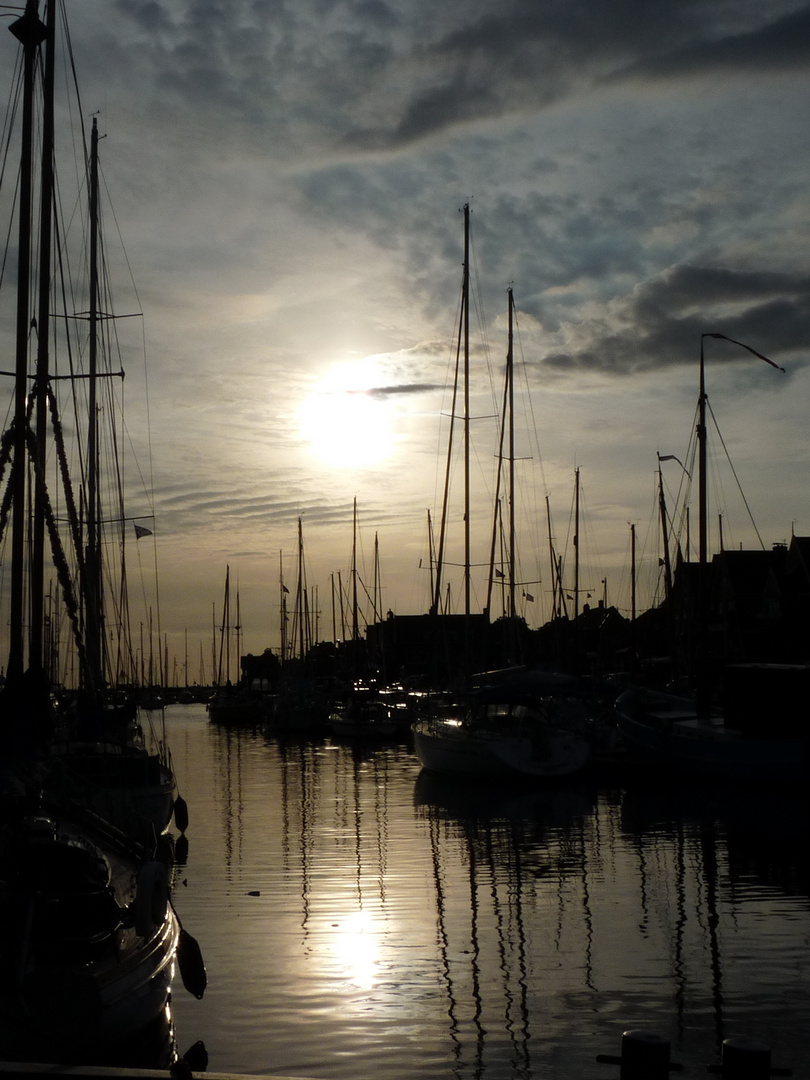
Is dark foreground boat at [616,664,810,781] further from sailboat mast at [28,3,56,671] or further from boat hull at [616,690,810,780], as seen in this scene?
sailboat mast at [28,3,56,671]

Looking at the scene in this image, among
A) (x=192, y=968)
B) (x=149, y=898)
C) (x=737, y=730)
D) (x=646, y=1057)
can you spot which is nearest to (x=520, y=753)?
(x=737, y=730)

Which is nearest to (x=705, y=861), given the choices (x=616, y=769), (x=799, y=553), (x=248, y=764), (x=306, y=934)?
(x=306, y=934)

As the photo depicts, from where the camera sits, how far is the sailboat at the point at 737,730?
122 feet

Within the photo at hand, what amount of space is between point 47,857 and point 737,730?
3113 centimetres

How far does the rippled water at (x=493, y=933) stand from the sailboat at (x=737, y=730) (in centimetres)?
124

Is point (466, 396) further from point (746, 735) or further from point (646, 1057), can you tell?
point (646, 1057)

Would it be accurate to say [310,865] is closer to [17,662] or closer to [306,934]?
[306,934]

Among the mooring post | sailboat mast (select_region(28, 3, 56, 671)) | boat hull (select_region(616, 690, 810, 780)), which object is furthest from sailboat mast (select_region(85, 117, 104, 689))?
the mooring post

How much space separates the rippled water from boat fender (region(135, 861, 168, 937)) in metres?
1.63

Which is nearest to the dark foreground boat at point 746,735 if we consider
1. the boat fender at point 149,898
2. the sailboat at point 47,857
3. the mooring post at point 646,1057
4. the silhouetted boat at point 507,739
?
the silhouetted boat at point 507,739

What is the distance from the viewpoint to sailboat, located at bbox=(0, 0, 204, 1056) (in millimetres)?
11234

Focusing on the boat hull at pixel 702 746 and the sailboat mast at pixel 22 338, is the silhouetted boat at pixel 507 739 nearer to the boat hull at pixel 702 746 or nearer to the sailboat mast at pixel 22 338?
the boat hull at pixel 702 746

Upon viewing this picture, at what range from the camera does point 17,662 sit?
18.5m

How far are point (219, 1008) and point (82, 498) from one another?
20531 mm
